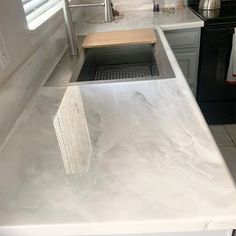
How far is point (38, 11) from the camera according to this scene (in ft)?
4.68

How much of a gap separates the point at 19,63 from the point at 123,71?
0.81m

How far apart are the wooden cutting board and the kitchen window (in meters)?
0.27

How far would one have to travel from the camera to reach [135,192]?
1.96 ft

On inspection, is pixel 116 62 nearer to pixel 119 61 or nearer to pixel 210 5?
pixel 119 61

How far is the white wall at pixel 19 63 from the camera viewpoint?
35.2 inches

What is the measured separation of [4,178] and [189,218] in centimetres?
44

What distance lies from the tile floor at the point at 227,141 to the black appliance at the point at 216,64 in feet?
0.25

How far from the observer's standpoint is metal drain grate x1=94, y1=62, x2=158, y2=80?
5.38 ft

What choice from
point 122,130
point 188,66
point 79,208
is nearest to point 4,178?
point 79,208

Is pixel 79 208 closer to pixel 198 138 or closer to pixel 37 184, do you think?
pixel 37 184

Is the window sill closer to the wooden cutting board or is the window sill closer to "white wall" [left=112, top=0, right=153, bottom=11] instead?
the wooden cutting board

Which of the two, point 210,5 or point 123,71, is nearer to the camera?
point 123,71

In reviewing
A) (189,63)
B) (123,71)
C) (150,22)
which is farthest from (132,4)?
(123,71)

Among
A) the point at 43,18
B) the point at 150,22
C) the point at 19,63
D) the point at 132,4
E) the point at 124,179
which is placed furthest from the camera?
the point at 132,4
